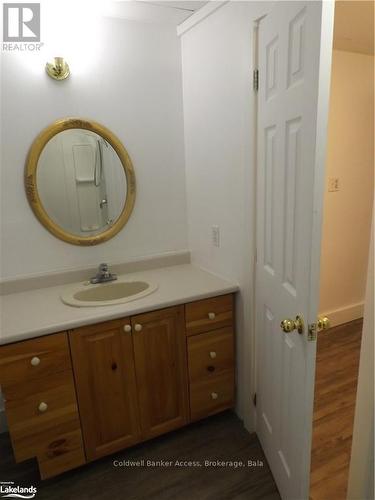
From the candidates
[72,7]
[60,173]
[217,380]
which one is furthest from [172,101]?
[217,380]

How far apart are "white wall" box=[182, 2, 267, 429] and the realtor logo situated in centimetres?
82

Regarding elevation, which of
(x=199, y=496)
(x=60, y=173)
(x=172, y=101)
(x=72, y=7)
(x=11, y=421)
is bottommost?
(x=199, y=496)

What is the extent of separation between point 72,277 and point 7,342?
65 cm

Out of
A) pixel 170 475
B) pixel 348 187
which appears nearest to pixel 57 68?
pixel 170 475

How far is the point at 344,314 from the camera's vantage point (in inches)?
119

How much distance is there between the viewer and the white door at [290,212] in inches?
37.3

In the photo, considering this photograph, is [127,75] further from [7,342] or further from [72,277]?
[7,342]

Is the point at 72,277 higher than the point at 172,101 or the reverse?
the reverse

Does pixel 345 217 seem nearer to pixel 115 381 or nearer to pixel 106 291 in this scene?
pixel 106 291

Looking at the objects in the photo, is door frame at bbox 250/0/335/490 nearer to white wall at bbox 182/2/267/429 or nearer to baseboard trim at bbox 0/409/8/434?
white wall at bbox 182/2/267/429

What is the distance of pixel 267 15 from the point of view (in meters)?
1.23

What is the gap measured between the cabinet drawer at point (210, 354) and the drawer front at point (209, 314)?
0.04 m

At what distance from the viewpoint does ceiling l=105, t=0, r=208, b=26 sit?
1688 millimetres

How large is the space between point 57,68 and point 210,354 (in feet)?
5.68
